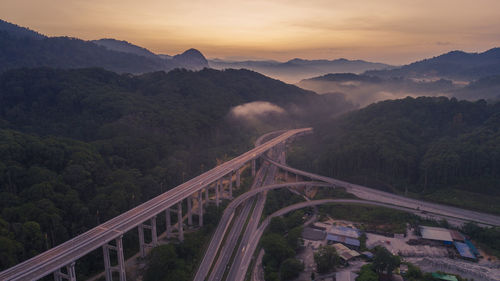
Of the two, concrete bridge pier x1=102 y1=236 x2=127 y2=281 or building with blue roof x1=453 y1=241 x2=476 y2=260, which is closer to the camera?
concrete bridge pier x1=102 y1=236 x2=127 y2=281

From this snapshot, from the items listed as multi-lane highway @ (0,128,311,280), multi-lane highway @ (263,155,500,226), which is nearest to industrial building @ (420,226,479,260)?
multi-lane highway @ (263,155,500,226)

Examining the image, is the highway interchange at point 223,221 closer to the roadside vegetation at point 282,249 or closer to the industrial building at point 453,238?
the roadside vegetation at point 282,249

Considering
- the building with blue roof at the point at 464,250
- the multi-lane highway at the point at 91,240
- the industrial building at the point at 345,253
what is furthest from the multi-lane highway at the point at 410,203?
the multi-lane highway at the point at 91,240

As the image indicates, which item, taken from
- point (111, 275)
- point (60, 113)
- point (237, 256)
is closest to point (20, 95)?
point (60, 113)

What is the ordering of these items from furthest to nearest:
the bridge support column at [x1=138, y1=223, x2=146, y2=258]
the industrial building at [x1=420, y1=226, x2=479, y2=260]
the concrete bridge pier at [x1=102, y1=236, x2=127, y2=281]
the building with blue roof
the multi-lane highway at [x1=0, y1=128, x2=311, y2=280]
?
the bridge support column at [x1=138, y1=223, x2=146, y2=258] → the industrial building at [x1=420, y1=226, x2=479, y2=260] → the building with blue roof → the concrete bridge pier at [x1=102, y1=236, x2=127, y2=281] → the multi-lane highway at [x1=0, y1=128, x2=311, y2=280]

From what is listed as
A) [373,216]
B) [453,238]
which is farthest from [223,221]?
[453,238]

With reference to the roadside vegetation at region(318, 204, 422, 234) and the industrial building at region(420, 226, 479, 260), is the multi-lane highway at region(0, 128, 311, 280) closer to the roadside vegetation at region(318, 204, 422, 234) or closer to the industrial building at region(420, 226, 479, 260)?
the roadside vegetation at region(318, 204, 422, 234)
